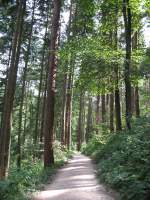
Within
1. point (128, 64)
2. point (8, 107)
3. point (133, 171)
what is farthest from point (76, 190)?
point (128, 64)

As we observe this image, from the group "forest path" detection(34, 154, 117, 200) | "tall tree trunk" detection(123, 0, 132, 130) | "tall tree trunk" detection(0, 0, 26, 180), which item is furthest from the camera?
"tall tree trunk" detection(123, 0, 132, 130)

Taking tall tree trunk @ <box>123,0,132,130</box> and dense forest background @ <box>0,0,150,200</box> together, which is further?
tall tree trunk @ <box>123,0,132,130</box>

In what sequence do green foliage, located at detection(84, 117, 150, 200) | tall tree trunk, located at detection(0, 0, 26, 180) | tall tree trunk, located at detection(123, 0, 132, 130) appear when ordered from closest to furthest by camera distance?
green foliage, located at detection(84, 117, 150, 200) < tall tree trunk, located at detection(0, 0, 26, 180) < tall tree trunk, located at detection(123, 0, 132, 130)

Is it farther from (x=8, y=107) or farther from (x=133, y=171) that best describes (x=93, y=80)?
(x=133, y=171)

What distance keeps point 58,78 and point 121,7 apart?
1762cm

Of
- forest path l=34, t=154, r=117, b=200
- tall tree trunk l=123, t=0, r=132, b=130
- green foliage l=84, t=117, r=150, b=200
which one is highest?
tall tree trunk l=123, t=0, r=132, b=130

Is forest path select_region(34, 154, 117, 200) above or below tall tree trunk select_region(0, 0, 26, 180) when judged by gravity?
below

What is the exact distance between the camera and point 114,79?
15797 mm

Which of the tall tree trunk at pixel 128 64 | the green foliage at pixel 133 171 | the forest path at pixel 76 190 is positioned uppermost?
the tall tree trunk at pixel 128 64

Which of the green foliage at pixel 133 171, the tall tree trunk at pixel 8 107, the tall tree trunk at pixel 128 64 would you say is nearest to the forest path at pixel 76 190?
the green foliage at pixel 133 171

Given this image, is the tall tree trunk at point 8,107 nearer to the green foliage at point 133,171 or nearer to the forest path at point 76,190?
the forest path at point 76,190

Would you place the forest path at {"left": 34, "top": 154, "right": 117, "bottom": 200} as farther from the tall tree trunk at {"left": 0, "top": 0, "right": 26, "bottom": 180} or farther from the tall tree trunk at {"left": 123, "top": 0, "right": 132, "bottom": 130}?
the tall tree trunk at {"left": 123, "top": 0, "right": 132, "bottom": 130}

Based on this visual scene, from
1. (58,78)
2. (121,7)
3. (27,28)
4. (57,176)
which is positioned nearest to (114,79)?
(121,7)

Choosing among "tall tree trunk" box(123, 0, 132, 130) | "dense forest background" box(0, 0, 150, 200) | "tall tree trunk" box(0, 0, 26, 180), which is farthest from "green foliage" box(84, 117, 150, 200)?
"tall tree trunk" box(0, 0, 26, 180)
